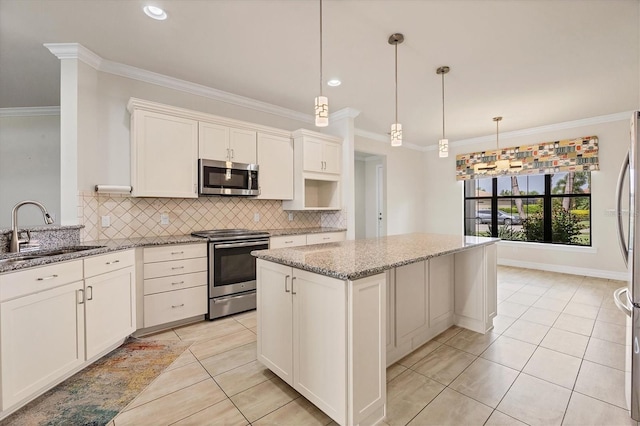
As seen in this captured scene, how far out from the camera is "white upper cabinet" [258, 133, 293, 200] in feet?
12.3

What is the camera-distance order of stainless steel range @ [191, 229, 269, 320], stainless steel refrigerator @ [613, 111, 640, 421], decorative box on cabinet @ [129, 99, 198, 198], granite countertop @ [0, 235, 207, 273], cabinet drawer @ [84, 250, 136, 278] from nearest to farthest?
stainless steel refrigerator @ [613, 111, 640, 421], granite countertop @ [0, 235, 207, 273], cabinet drawer @ [84, 250, 136, 278], decorative box on cabinet @ [129, 99, 198, 198], stainless steel range @ [191, 229, 269, 320]

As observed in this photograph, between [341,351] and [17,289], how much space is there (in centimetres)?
193

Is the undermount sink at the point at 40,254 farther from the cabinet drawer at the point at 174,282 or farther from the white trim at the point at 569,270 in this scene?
the white trim at the point at 569,270

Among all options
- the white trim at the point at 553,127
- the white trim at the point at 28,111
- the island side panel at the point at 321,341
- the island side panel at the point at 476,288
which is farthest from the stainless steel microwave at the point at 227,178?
the white trim at the point at 553,127

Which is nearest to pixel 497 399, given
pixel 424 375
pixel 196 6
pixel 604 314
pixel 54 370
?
pixel 424 375

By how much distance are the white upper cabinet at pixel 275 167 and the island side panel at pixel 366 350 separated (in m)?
2.53

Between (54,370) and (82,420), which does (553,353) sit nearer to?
(82,420)

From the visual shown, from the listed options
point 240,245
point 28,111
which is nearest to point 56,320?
point 240,245

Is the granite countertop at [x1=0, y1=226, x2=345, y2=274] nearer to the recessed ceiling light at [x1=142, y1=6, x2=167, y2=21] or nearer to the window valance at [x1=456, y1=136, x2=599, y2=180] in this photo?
the recessed ceiling light at [x1=142, y1=6, x2=167, y2=21]

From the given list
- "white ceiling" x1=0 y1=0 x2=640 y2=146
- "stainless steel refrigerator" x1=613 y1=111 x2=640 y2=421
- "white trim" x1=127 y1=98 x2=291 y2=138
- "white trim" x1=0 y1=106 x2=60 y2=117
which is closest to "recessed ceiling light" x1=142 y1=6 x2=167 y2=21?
"white ceiling" x1=0 y1=0 x2=640 y2=146

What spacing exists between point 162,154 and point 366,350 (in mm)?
2754

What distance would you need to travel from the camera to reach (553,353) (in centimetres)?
236

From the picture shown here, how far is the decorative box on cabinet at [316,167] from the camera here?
3.98 m

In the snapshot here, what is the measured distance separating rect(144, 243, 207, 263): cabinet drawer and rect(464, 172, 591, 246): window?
223 inches
